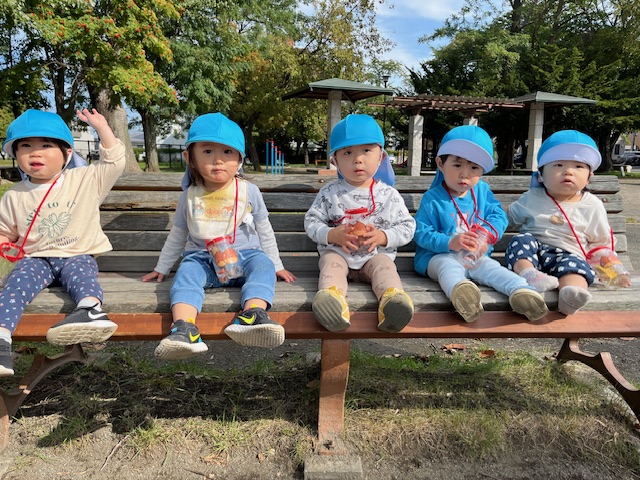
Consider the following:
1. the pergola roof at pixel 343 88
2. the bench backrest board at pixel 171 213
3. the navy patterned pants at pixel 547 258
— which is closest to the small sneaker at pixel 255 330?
the bench backrest board at pixel 171 213

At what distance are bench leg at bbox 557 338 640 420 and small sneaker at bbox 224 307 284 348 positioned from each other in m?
1.93

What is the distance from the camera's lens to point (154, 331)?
2.16 meters

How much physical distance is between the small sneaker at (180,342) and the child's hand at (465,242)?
1.35 m

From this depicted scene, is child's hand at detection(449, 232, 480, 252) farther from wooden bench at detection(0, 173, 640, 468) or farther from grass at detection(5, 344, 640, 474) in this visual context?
grass at detection(5, 344, 640, 474)

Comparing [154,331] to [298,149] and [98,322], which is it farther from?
[298,149]

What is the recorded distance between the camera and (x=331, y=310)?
2076mm

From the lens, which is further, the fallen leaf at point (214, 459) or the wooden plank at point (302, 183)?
the wooden plank at point (302, 183)

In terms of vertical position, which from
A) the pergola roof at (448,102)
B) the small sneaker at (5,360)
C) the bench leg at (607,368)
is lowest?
the bench leg at (607,368)

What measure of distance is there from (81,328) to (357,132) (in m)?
1.57

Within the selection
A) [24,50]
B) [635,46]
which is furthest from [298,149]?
[24,50]

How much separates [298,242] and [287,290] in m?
0.78

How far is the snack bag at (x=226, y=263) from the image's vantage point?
8.19ft

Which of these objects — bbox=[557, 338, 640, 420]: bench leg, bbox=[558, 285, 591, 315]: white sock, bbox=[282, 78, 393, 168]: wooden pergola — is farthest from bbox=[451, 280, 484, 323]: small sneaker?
bbox=[282, 78, 393, 168]: wooden pergola

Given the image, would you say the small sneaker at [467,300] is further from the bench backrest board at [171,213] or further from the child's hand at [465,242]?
the bench backrest board at [171,213]
